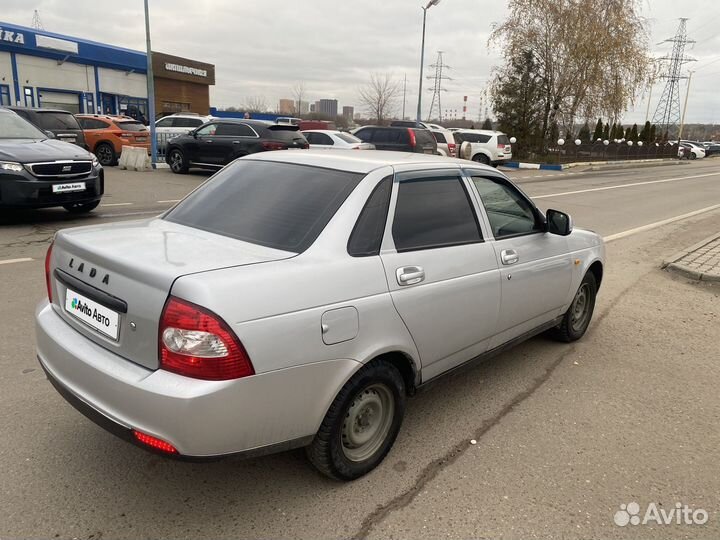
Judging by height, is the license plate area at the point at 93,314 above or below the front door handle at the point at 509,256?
below

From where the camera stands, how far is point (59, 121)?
13.8 metres

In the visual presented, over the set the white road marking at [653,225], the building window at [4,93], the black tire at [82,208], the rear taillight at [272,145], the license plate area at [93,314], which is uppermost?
the building window at [4,93]

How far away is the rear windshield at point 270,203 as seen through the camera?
9.39 feet

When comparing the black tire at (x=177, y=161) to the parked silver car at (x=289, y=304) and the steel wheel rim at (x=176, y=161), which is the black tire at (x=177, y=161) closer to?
the steel wheel rim at (x=176, y=161)

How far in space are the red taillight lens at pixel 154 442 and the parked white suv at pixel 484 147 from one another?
23.8 meters

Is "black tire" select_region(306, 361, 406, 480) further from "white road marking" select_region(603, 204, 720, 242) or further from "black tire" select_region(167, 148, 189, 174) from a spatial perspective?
"black tire" select_region(167, 148, 189, 174)

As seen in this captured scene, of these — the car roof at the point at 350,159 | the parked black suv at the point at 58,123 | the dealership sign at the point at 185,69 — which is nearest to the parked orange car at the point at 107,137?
the parked black suv at the point at 58,123

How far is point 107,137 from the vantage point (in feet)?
62.2

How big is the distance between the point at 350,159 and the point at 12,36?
3617 cm

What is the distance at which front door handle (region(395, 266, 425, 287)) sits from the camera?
288 centimetres

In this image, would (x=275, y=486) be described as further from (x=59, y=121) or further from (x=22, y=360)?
(x=59, y=121)

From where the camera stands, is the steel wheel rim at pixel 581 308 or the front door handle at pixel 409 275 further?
the steel wheel rim at pixel 581 308

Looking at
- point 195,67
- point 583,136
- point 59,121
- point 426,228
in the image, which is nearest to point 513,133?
point 583,136

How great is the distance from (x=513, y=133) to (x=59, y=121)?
27.0m
